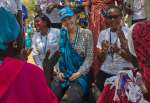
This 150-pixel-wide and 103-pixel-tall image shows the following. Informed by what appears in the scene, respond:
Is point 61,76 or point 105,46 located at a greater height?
point 105,46

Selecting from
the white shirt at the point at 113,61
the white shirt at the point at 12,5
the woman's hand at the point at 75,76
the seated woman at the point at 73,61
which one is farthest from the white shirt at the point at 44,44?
the white shirt at the point at 12,5

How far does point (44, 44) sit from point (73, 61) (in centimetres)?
84

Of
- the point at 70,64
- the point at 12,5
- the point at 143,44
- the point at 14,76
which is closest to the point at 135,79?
the point at 143,44

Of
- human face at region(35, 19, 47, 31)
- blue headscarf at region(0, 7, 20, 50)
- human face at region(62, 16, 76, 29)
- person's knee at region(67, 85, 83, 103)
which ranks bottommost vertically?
person's knee at region(67, 85, 83, 103)

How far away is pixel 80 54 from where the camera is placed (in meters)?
6.68

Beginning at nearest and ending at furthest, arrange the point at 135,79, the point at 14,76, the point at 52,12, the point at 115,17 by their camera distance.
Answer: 1. the point at 14,76
2. the point at 135,79
3. the point at 115,17
4. the point at 52,12

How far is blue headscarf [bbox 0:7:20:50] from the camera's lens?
129 inches

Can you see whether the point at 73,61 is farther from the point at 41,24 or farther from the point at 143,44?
the point at 143,44

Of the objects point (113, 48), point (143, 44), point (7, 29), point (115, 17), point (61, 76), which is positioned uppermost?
point (7, 29)

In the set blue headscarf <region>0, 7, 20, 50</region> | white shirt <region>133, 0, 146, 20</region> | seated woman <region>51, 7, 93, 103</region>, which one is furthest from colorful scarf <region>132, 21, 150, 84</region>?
white shirt <region>133, 0, 146, 20</region>

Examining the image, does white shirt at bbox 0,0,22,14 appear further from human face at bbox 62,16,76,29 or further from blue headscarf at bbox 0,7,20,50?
blue headscarf at bbox 0,7,20,50

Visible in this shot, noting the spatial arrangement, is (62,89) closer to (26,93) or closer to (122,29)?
(122,29)

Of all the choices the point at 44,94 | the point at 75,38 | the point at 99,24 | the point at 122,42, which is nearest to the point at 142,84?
the point at 44,94

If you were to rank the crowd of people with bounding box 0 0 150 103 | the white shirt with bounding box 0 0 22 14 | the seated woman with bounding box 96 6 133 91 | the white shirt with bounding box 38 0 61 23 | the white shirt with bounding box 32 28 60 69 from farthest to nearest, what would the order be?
the white shirt with bounding box 38 0 61 23
the white shirt with bounding box 32 28 60 69
the seated woman with bounding box 96 6 133 91
the white shirt with bounding box 0 0 22 14
the crowd of people with bounding box 0 0 150 103
